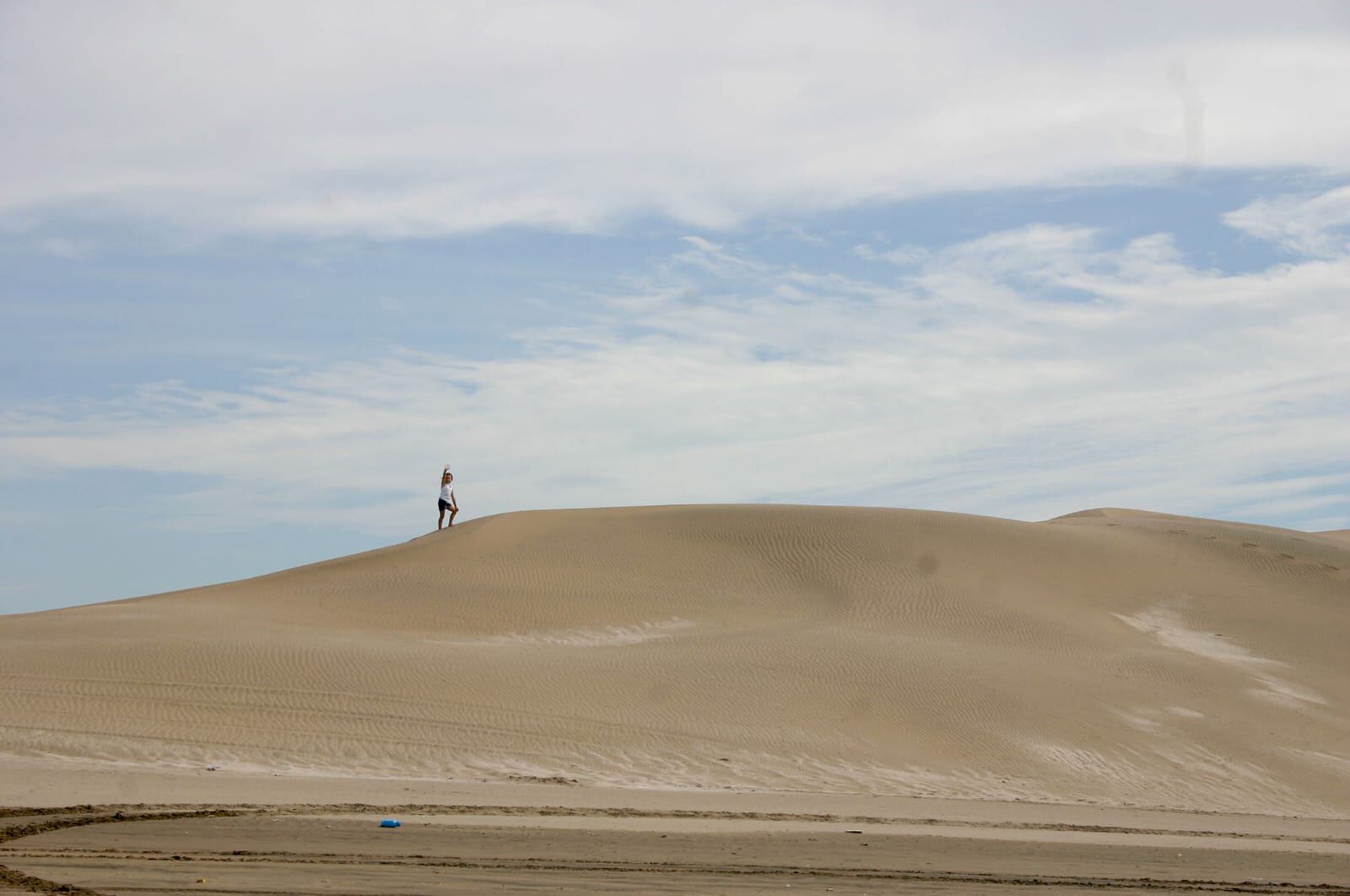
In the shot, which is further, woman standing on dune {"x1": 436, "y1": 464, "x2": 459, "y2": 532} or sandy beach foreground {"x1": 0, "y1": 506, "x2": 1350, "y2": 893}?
woman standing on dune {"x1": 436, "y1": 464, "x2": 459, "y2": 532}

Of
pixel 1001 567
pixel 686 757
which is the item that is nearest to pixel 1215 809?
pixel 686 757

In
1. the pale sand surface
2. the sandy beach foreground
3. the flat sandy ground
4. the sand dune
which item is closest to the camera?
the pale sand surface

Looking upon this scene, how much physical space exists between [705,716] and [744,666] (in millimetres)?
1866

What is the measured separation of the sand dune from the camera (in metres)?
14.5

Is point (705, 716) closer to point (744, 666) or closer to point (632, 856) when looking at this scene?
point (744, 666)

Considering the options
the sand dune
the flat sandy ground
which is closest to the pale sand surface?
the flat sandy ground

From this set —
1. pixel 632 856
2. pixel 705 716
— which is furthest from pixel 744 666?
pixel 632 856

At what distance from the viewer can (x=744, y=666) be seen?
1772cm

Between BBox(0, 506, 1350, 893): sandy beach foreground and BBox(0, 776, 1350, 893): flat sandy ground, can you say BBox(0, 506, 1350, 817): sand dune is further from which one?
BBox(0, 776, 1350, 893): flat sandy ground

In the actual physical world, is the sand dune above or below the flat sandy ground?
above

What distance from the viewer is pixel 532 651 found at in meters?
18.2

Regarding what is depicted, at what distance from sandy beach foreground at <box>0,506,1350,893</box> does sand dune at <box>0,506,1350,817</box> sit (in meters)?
0.06

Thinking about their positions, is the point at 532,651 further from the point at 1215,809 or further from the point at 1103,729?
the point at 1215,809

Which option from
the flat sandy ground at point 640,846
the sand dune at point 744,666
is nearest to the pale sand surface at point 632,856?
the flat sandy ground at point 640,846
